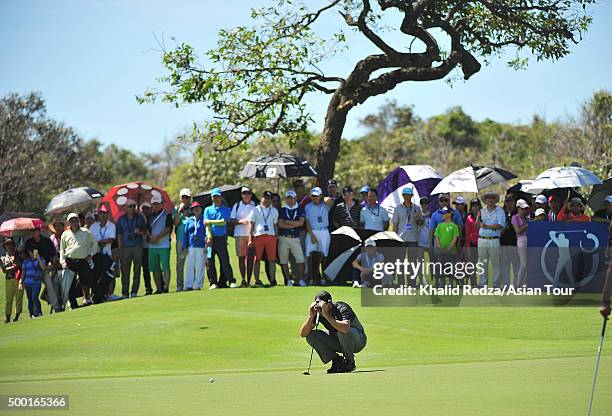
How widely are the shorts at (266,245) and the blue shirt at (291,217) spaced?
346 millimetres

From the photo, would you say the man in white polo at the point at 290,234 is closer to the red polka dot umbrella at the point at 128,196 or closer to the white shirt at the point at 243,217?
the white shirt at the point at 243,217

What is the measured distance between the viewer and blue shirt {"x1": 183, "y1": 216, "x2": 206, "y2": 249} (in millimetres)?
20734

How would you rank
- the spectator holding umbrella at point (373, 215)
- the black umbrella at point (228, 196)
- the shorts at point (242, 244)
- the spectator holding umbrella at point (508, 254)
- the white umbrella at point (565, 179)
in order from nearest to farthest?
the spectator holding umbrella at point (508, 254) < the white umbrella at point (565, 179) < the spectator holding umbrella at point (373, 215) < the shorts at point (242, 244) < the black umbrella at point (228, 196)

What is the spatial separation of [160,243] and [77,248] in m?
1.86

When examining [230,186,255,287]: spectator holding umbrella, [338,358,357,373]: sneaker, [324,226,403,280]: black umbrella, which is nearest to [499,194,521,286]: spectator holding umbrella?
[324,226,403,280]: black umbrella

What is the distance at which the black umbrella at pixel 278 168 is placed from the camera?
22672mm

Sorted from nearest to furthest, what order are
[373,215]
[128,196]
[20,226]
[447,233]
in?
[447,233] < [373,215] < [20,226] < [128,196]

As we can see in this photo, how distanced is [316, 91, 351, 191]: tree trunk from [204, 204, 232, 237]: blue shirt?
5.15m

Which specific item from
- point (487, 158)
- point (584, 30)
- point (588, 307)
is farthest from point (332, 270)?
point (487, 158)

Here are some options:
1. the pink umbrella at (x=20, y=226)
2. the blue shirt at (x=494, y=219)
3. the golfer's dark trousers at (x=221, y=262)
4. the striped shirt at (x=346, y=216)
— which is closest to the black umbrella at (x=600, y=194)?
the blue shirt at (x=494, y=219)

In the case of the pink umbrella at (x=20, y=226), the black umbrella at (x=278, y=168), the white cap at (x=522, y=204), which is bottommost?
the pink umbrella at (x=20, y=226)

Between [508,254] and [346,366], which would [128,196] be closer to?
[508,254]

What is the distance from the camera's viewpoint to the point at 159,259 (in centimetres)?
2138

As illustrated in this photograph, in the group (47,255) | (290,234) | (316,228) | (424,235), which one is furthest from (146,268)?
(424,235)
